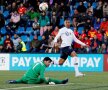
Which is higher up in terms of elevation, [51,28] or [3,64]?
[51,28]

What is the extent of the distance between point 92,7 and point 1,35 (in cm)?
566

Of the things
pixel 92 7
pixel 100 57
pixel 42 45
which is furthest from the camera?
pixel 92 7

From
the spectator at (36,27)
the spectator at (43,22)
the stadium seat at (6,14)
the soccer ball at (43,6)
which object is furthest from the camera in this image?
the stadium seat at (6,14)

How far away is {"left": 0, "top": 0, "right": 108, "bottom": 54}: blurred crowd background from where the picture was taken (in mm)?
26359

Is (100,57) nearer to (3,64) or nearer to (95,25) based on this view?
(95,25)

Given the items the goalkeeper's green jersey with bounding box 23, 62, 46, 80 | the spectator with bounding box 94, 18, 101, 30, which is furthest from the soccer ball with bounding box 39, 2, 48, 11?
the goalkeeper's green jersey with bounding box 23, 62, 46, 80

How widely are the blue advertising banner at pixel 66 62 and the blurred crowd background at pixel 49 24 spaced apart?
44 cm

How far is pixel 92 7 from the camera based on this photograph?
96.3 ft

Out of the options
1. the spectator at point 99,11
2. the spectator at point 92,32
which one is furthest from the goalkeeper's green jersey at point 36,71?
the spectator at point 99,11

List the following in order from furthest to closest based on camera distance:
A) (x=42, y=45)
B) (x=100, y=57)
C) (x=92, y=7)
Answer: (x=92, y=7), (x=42, y=45), (x=100, y=57)

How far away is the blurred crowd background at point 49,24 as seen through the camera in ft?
86.5

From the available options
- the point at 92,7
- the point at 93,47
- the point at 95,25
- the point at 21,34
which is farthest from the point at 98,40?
the point at 21,34

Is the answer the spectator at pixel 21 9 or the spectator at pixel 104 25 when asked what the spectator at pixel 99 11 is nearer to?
the spectator at pixel 104 25

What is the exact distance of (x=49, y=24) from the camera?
29.0 metres
